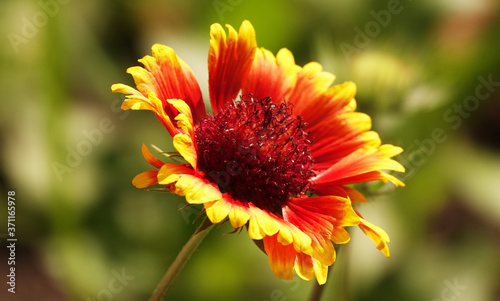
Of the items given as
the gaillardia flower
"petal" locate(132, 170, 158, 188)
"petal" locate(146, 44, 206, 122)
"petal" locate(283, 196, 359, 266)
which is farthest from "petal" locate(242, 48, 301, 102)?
"petal" locate(132, 170, 158, 188)

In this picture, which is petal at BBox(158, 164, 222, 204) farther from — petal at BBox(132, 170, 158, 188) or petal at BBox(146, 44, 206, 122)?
petal at BBox(146, 44, 206, 122)

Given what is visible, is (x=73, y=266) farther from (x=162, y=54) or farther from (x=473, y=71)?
(x=473, y=71)

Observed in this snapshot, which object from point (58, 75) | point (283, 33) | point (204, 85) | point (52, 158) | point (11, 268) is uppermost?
point (283, 33)

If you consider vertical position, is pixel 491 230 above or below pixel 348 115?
below

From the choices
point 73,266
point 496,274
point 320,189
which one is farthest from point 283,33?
point 496,274

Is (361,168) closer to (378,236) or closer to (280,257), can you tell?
(378,236)

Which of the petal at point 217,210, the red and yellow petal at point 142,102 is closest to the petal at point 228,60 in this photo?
the red and yellow petal at point 142,102

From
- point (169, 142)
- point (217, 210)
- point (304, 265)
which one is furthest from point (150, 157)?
point (169, 142)
